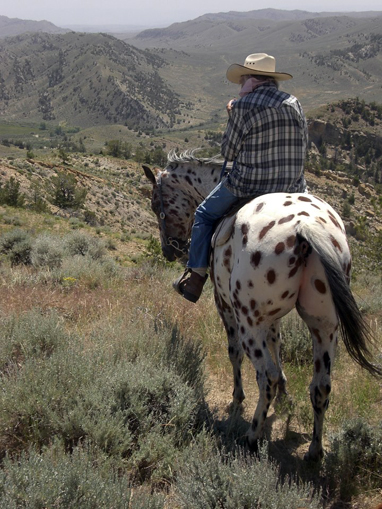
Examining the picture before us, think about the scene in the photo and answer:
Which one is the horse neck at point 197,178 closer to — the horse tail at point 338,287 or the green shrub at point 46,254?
the horse tail at point 338,287

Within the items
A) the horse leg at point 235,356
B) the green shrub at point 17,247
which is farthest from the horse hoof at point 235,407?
the green shrub at point 17,247

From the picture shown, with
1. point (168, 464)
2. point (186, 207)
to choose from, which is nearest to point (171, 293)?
point (186, 207)

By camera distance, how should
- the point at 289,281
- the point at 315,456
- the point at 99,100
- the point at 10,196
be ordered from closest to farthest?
the point at 289,281 → the point at 315,456 → the point at 10,196 → the point at 99,100

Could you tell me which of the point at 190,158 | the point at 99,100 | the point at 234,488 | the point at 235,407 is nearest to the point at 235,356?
the point at 235,407

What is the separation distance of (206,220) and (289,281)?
3.75 ft

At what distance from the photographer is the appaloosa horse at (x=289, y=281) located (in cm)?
289

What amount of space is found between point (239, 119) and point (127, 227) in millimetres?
22742

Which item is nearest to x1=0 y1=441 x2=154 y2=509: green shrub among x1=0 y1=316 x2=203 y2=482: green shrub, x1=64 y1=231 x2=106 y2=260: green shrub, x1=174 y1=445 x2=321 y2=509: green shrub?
x1=174 y1=445 x2=321 y2=509: green shrub

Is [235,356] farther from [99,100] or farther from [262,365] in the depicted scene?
[99,100]

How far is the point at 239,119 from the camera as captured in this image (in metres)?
3.54

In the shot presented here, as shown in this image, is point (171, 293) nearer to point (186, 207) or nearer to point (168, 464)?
point (186, 207)

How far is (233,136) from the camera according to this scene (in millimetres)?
3611

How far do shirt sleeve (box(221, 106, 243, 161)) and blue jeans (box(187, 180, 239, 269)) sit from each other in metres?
0.27

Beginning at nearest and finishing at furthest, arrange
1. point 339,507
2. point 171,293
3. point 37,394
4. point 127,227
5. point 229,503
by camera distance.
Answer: point 229,503
point 339,507
point 37,394
point 171,293
point 127,227
